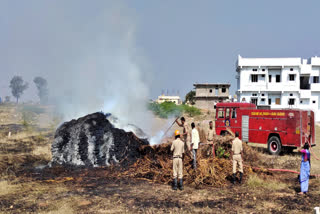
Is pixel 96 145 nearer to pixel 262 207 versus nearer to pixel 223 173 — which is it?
pixel 223 173

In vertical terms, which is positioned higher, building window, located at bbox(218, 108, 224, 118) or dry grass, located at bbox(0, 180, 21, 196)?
building window, located at bbox(218, 108, 224, 118)

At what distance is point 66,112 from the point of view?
18281 mm

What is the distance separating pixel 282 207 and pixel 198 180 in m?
3.03

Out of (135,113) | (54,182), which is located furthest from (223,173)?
(135,113)

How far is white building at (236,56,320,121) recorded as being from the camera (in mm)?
41125

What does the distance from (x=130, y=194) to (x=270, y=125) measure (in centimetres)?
1111

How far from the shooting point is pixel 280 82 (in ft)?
136

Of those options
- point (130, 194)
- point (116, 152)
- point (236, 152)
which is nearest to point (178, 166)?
point (130, 194)

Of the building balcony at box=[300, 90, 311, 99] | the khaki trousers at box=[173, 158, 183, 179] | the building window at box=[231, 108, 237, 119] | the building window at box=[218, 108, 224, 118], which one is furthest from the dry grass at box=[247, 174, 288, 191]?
the building balcony at box=[300, 90, 311, 99]

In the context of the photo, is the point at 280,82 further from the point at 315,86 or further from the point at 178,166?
the point at 178,166

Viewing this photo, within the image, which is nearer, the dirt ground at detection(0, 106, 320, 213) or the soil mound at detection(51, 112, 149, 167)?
the dirt ground at detection(0, 106, 320, 213)

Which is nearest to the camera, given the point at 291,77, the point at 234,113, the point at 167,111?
the point at 234,113

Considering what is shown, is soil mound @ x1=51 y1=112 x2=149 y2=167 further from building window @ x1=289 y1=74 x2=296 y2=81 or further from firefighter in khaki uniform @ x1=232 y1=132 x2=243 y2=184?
building window @ x1=289 y1=74 x2=296 y2=81

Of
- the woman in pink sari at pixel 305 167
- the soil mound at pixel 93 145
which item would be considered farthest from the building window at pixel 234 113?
the woman in pink sari at pixel 305 167
